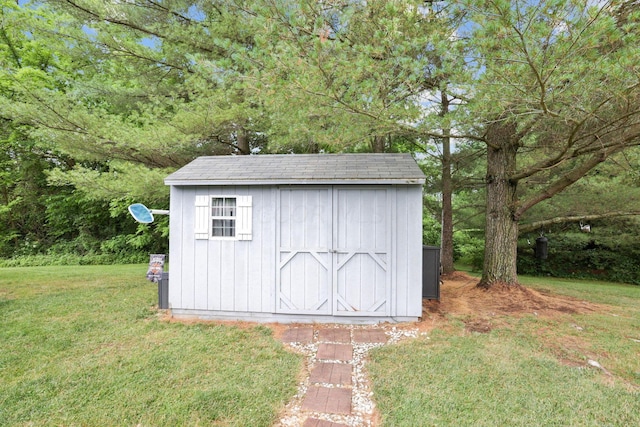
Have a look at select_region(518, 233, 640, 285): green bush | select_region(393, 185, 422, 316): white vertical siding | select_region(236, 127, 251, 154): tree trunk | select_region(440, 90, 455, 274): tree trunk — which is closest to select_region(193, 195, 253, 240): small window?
select_region(393, 185, 422, 316): white vertical siding

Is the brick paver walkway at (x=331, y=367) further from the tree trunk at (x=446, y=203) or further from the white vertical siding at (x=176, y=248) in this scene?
the tree trunk at (x=446, y=203)

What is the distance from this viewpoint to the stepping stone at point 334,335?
3.71 m

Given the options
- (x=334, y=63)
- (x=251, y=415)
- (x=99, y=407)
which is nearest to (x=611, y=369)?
(x=251, y=415)

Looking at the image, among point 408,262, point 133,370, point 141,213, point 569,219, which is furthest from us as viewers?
point 569,219

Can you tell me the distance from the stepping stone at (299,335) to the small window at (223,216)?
1696mm

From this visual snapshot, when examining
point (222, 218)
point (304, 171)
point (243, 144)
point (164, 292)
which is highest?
point (243, 144)

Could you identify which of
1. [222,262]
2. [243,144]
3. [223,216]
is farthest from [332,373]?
[243,144]

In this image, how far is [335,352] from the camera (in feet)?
11.0

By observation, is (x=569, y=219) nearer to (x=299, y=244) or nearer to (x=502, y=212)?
(x=502, y=212)

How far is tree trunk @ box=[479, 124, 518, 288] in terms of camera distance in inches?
219

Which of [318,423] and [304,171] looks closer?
[318,423]

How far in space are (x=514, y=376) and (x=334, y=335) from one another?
2.02 m

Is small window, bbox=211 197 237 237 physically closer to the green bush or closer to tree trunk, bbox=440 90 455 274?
tree trunk, bbox=440 90 455 274

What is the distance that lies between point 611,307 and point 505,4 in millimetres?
5758
